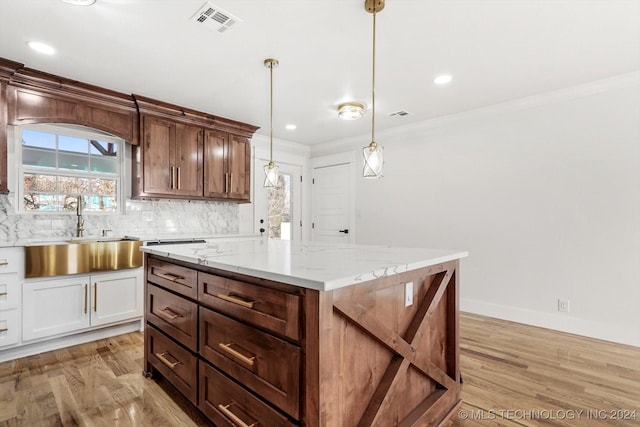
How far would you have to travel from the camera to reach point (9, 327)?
255cm

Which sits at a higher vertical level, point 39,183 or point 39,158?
point 39,158

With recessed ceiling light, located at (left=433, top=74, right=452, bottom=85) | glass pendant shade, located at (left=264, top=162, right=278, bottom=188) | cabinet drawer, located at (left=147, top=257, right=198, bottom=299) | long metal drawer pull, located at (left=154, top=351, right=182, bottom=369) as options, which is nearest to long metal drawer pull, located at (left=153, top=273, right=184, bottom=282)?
cabinet drawer, located at (left=147, top=257, right=198, bottom=299)

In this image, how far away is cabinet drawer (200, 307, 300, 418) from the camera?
1187 millimetres

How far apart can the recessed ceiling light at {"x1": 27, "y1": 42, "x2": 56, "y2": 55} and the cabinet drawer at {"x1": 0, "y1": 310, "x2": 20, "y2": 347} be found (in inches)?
81.3

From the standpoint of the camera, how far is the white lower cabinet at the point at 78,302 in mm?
2670

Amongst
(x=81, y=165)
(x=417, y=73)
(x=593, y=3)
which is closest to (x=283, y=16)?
(x=417, y=73)

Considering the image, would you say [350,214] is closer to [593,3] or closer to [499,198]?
[499,198]

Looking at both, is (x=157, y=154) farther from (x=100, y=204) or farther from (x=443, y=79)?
(x=443, y=79)

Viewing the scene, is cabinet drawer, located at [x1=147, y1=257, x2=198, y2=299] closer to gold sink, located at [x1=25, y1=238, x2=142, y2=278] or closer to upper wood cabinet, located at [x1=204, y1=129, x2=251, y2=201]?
gold sink, located at [x1=25, y1=238, x2=142, y2=278]

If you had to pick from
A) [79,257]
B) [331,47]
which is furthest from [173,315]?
[331,47]

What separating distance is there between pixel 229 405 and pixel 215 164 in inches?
128

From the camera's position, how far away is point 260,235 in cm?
504

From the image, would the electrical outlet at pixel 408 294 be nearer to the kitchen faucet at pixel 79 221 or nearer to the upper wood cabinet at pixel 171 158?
the upper wood cabinet at pixel 171 158

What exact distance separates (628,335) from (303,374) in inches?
132
